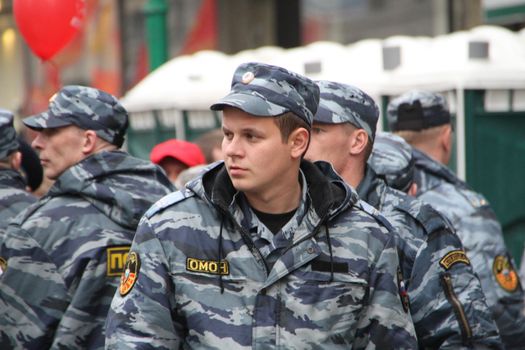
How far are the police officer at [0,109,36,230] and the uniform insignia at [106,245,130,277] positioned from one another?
30.9 inches

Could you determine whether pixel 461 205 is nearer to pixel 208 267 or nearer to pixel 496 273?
pixel 496 273

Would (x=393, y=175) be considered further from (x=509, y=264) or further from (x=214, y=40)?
(x=214, y=40)

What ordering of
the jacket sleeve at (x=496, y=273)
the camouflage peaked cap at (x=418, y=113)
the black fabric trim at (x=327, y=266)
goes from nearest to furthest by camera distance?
the black fabric trim at (x=327, y=266) → the jacket sleeve at (x=496, y=273) → the camouflage peaked cap at (x=418, y=113)

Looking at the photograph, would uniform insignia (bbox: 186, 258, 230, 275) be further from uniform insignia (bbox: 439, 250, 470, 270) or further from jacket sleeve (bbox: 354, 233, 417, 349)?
uniform insignia (bbox: 439, 250, 470, 270)

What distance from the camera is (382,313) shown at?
3.64m

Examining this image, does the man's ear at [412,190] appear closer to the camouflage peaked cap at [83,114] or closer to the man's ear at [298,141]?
the camouflage peaked cap at [83,114]

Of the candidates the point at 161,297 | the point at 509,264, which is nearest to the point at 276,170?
the point at 161,297

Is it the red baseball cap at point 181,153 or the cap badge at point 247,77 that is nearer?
the cap badge at point 247,77

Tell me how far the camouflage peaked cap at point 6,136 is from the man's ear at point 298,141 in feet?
8.05

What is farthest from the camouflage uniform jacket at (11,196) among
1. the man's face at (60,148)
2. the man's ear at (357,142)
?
the man's ear at (357,142)

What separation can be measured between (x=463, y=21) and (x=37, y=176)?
27.4 feet

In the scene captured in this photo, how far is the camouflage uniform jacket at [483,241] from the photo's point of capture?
5523mm

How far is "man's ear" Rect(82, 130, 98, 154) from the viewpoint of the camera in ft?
17.1

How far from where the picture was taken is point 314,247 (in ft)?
11.8
